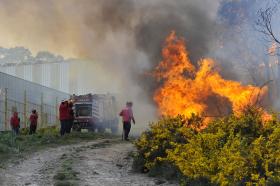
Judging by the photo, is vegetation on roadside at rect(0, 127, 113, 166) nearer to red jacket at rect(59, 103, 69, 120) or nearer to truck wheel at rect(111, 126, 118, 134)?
red jacket at rect(59, 103, 69, 120)

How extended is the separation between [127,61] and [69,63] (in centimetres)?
3303

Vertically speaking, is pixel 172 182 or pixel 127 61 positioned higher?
pixel 127 61

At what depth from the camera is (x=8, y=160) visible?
1413 cm

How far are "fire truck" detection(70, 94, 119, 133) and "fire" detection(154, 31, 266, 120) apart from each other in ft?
22.2

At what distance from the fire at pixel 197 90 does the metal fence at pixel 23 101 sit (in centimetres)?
1137

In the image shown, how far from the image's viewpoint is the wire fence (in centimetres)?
3072

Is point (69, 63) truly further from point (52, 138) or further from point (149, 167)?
point (149, 167)

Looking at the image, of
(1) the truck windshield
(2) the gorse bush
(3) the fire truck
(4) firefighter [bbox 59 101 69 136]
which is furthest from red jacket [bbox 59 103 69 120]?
(2) the gorse bush

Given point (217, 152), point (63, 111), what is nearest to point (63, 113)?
point (63, 111)

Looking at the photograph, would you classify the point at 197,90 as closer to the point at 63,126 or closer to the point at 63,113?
the point at 63,113

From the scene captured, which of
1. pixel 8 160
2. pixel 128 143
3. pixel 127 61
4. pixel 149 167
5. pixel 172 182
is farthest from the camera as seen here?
pixel 127 61

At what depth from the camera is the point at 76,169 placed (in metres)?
12.7

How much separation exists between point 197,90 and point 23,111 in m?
18.0

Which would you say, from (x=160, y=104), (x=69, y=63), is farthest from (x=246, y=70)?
(x=69, y=63)
